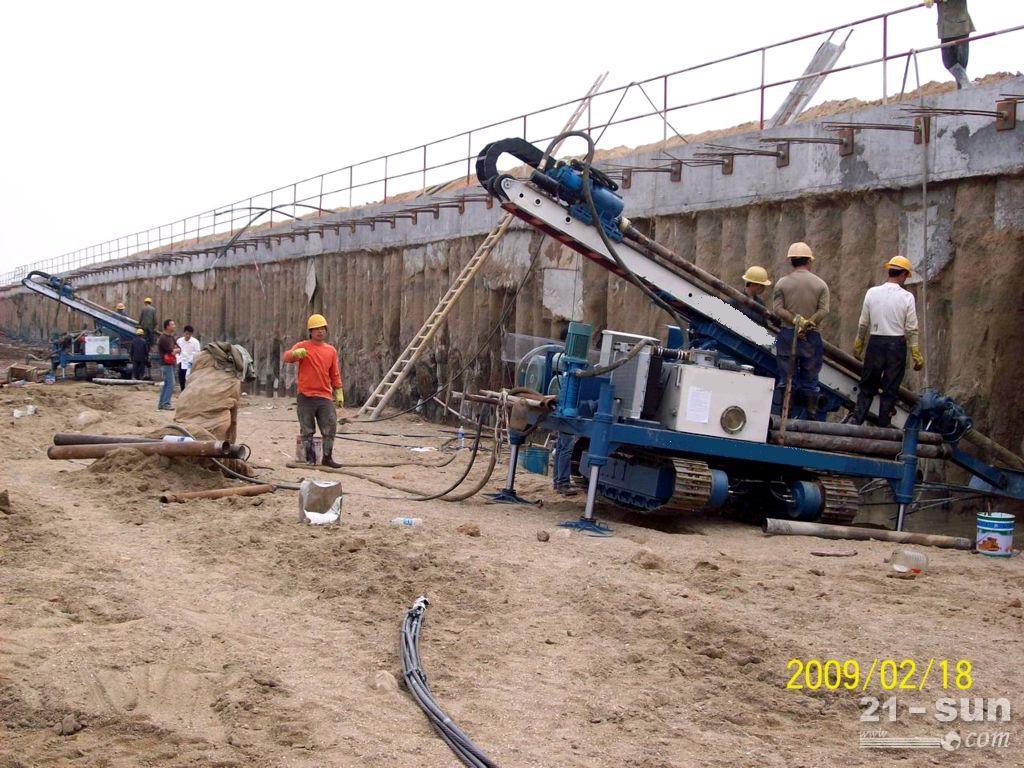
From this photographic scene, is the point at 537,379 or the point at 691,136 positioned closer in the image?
the point at 537,379

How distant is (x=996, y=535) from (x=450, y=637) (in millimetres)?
5117

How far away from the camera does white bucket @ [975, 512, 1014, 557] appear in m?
8.51

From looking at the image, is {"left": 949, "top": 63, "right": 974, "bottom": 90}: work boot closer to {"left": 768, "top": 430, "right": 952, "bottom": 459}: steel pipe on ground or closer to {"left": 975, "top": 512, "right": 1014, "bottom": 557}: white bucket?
{"left": 768, "top": 430, "right": 952, "bottom": 459}: steel pipe on ground

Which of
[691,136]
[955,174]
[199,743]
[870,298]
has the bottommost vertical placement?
[199,743]

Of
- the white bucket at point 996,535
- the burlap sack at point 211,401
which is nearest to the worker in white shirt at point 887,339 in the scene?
the white bucket at point 996,535

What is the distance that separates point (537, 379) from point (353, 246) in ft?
47.9

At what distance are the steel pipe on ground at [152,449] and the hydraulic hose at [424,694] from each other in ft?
14.1

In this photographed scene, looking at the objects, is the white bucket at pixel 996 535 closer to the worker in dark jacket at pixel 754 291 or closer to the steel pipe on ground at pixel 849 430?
the steel pipe on ground at pixel 849 430

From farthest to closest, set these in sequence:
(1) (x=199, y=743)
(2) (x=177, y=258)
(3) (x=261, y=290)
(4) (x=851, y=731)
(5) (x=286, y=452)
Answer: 1. (2) (x=177, y=258)
2. (3) (x=261, y=290)
3. (5) (x=286, y=452)
4. (4) (x=851, y=731)
5. (1) (x=199, y=743)

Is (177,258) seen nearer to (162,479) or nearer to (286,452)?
(286,452)

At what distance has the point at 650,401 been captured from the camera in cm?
930

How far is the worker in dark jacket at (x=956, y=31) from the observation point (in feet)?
38.5

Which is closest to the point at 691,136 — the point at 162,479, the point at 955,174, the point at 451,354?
the point at 451,354

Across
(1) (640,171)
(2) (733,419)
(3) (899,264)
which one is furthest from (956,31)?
(2) (733,419)
